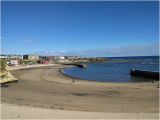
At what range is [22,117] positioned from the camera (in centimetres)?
1314

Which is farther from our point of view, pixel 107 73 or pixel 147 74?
pixel 107 73

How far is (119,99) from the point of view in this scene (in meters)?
20.1

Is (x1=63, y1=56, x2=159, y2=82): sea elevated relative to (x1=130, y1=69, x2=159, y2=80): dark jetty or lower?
lower

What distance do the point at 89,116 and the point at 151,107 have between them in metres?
5.35

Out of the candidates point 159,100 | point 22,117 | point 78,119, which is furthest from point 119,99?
point 22,117

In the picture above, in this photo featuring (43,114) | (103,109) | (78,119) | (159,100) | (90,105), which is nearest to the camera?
(78,119)

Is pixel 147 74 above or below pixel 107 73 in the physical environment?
above

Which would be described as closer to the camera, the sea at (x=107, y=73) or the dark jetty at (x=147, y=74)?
the dark jetty at (x=147, y=74)

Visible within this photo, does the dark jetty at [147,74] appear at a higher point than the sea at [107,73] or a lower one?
higher

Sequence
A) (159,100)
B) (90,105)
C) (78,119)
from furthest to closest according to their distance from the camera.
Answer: (159,100)
(90,105)
(78,119)

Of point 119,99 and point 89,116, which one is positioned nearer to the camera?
point 89,116

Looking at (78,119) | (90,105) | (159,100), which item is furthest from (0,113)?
(159,100)

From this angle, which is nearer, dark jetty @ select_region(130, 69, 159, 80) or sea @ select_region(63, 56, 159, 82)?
dark jetty @ select_region(130, 69, 159, 80)

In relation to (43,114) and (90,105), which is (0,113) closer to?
(43,114)
